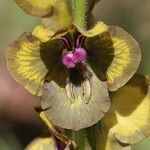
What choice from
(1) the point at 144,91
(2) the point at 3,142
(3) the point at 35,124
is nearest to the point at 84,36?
(1) the point at 144,91

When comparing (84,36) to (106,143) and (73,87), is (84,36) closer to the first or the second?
(73,87)

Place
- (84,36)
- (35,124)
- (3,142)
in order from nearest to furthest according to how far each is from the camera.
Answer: (84,36) < (3,142) < (35,124)

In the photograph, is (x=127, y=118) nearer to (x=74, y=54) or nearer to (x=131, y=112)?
(x=131, y=112)

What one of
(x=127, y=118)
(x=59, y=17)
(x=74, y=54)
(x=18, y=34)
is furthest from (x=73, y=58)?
(x=18, y=34)

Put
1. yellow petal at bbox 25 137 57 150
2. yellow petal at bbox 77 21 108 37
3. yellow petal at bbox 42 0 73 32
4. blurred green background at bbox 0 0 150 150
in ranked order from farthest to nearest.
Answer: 1. blurred green background at bbox 0 0 150 150
2. yellow petal at bbox 25 137 57 150
3. yellow petal at bbox 42 0 73 32
4. yellow petal at bbox 77 21 108 37

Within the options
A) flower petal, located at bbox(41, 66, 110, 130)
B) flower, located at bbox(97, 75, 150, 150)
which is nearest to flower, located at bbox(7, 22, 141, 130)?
flower petal, located at bbox(41, 66, 110, 130)

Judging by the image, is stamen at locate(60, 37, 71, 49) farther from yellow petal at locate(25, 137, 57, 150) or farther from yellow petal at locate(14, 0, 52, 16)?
yellow petal at locate(25, 137, 57, 150)
